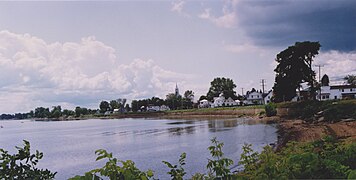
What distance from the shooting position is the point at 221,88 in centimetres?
15650

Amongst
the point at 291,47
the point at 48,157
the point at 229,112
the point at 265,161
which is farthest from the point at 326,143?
the point at 229,112

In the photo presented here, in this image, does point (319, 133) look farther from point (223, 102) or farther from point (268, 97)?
point (223, 102)

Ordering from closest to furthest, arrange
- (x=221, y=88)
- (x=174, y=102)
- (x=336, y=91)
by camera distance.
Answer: (x=336, y=91) < (x=221, y=88) < (x=174, y=102)

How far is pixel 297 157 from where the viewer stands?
4.89 meters

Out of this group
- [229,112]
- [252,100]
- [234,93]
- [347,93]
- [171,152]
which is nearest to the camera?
[171,152]

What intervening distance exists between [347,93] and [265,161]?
9320 cm

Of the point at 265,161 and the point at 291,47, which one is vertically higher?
the point at 291,47

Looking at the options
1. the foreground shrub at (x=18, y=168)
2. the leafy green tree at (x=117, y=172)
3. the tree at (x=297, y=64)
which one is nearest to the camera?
the leafy green tree at (x=117, y=172)

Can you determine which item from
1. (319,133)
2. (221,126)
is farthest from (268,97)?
(319,133)

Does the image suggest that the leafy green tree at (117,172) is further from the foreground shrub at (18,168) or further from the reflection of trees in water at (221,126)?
the reflection of trees in water at (221,126)

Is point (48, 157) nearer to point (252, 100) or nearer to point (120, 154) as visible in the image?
point (120, 154)

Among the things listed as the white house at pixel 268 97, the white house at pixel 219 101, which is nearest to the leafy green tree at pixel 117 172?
the white house at pixel 268 97

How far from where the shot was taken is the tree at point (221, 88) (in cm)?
15162

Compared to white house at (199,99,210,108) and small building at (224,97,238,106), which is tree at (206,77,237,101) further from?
small building at (224,97,238,106)
